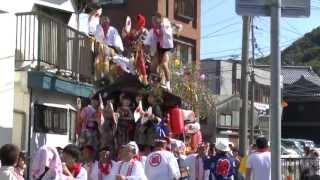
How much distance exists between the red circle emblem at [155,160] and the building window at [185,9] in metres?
24.3

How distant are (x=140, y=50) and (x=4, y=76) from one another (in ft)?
12.0

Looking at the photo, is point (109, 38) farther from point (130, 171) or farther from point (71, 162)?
point (71, 162)

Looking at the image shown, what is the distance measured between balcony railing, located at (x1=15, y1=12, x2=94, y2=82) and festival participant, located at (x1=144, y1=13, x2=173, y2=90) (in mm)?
1963

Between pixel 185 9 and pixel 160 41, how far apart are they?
20.9 m

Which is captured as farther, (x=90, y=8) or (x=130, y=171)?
(x=90, y=8)


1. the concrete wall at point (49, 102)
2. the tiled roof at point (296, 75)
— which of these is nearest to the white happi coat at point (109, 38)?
the concrete wall at point (49, 102)

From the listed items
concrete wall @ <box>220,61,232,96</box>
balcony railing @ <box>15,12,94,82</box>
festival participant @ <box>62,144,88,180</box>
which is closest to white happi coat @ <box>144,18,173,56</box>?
balcony railing @ <box>15,12,94,82</box>

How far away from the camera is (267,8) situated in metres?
6.89

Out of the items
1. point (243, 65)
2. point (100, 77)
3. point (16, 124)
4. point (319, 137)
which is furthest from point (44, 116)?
point (319, 137)

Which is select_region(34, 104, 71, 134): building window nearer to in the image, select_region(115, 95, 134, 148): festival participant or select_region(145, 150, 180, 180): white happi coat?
select_region(115, 95, 134, 148): festival participant

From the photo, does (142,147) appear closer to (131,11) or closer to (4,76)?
(4,76)

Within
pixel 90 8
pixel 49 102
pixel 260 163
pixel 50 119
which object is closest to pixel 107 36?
pixel 49 102

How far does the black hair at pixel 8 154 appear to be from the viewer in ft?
25.7

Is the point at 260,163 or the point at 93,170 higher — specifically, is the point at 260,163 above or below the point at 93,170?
above
